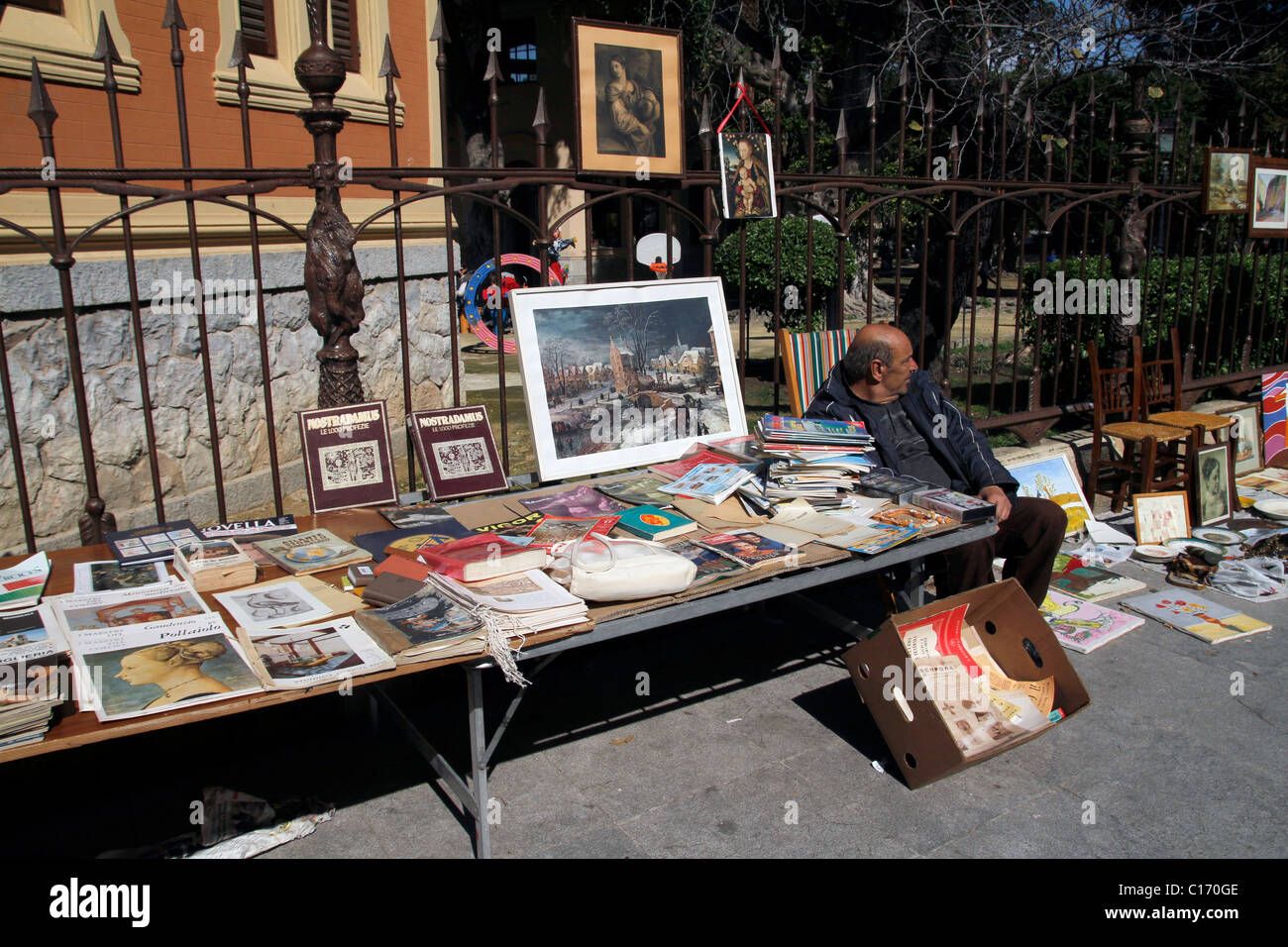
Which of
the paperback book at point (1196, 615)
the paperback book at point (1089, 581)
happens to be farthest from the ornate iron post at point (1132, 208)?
the paperback book at point (1196, 615)

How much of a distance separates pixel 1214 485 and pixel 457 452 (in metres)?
4.98

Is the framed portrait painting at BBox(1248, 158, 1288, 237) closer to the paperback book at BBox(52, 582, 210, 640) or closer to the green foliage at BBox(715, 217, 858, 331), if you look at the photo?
the green foliage at BBox(715, 217, 858, 331)

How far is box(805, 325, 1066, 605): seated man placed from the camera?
4.21 m

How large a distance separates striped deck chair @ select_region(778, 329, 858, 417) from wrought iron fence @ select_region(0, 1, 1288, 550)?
5.3 inches

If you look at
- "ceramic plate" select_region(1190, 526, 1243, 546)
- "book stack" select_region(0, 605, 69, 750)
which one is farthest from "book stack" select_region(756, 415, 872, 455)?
"ceramic plate" select_region(1190, 526, 1243, 546)

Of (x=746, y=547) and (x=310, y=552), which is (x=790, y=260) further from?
(x=310, y=552)

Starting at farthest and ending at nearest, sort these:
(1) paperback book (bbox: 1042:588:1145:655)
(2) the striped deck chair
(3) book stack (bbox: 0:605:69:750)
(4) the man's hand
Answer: (2) the striped deck chair < (1) paperback book (bbox: 1042:588:1145:655) < (4) the man's hand < (3) book stack (bbox: 0:605:69:750)

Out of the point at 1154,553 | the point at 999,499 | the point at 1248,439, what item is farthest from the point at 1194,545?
the point at 999,499

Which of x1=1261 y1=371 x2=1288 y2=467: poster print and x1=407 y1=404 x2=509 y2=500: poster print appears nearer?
x1=407 y1=404 x2=509 y2=500: poster print

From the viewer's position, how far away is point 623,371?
397 cm

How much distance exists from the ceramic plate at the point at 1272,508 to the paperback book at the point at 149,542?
20.3ft

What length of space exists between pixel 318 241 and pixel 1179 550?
192 inches

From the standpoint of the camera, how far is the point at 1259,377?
8.21 meters

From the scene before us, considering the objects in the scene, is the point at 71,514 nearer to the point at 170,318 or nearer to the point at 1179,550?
the point at 170,318
